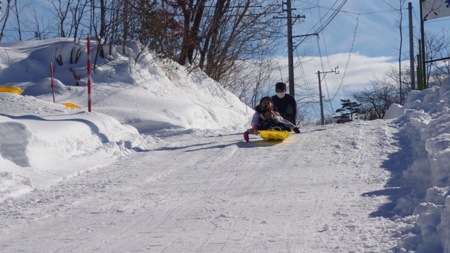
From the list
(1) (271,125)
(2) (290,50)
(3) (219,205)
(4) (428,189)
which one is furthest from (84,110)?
(2) (290,50)

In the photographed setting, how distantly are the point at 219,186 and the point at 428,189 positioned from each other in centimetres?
320

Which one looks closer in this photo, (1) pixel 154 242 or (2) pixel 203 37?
(1) pixel 154 242

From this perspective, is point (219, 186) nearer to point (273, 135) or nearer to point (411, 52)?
point (273, 135)

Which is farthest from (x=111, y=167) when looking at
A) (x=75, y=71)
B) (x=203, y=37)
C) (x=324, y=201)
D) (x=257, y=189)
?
(x=203, y=37)

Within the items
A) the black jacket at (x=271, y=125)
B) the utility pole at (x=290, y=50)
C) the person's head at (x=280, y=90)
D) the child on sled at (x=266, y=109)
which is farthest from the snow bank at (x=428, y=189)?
the utility pole at (x=290, y=50)

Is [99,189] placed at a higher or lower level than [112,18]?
lower

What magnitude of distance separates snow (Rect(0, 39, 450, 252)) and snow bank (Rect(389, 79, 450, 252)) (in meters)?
0.02

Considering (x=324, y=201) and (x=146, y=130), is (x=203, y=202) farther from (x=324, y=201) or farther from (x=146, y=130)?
(x=146, y=130)

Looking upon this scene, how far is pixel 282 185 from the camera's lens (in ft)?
29.4

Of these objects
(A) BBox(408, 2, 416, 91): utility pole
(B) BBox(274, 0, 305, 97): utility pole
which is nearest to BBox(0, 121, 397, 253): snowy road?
→ (B) BBox(274, 0, 305, 97): utility pole

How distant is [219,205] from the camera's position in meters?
7.86

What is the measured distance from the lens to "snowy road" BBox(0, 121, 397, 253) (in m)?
6.30

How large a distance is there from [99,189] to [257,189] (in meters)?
2.03

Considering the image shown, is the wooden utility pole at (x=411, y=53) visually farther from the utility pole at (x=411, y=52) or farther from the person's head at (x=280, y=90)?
the person's head at (x=280, y=90)
